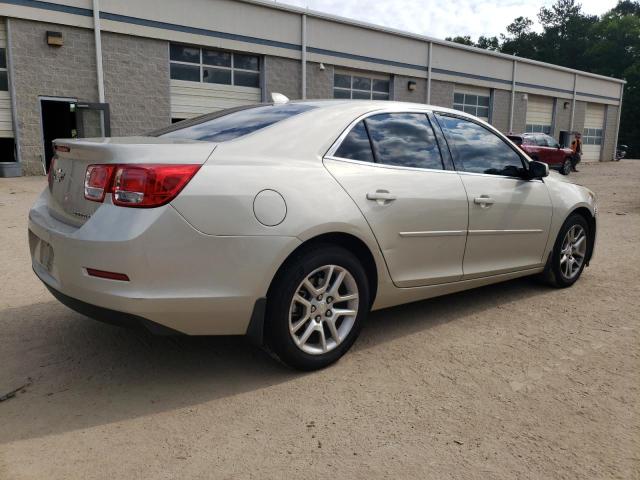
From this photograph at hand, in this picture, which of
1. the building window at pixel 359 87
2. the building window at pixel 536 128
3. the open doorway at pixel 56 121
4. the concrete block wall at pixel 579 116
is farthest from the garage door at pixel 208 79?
the concrete block wall at pixel 579 116

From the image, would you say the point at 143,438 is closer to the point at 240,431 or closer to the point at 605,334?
the point at 240,431

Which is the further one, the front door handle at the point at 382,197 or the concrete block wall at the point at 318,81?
the concrete block wall at the point at 318,81

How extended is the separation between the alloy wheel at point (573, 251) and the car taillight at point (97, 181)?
3867mm

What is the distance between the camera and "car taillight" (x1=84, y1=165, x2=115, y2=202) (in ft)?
8.85

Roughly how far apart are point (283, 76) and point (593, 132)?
2508 centimetres

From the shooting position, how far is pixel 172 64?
17125 millimetres

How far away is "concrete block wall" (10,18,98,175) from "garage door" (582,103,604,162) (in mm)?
30037

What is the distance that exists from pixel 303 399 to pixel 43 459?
121 cm

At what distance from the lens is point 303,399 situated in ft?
9.35

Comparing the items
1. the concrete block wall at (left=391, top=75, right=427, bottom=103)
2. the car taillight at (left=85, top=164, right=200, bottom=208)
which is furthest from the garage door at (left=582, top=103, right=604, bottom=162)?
the car taillight at (left=85, top=164, right=200, bottom=208)

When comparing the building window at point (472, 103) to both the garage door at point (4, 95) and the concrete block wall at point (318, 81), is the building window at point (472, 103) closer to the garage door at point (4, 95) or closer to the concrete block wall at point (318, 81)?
the concrete block wall at point (318, 81)

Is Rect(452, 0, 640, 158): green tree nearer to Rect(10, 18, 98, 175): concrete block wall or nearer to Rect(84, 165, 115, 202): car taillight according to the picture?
Rect(10, 18, 98, 175): concrete block wall

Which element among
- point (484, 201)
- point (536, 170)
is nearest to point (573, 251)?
point (536, 170)

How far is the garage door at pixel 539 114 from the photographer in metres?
30.5
